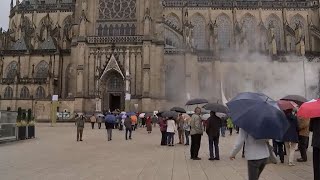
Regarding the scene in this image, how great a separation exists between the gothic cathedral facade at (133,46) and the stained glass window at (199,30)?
17cm

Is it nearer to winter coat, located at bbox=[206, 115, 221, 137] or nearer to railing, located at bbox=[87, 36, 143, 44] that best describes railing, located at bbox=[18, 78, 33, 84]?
railing, located at bbox=[87, 36, 143, 44]

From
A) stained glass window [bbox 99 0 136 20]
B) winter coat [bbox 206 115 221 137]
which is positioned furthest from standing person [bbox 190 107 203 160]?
stained glass window [bbox 99 0 136 20]

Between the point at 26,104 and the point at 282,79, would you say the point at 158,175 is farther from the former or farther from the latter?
the point at 282,79

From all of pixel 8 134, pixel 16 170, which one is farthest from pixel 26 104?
pixel 16 170

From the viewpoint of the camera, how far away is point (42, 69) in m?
54.7

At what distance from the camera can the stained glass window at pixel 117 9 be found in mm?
48000

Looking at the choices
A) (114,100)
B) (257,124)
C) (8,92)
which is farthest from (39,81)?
(257,124)

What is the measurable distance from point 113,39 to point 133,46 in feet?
9.04

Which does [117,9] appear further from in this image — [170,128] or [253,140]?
[253,140]

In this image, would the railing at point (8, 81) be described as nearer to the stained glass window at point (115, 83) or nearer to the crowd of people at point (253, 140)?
the stained glass window at point (115, 83)

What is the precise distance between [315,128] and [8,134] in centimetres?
1808

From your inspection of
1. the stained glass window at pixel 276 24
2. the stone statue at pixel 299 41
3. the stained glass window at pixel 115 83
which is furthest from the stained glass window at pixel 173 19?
the stone statue at pixel 299 41

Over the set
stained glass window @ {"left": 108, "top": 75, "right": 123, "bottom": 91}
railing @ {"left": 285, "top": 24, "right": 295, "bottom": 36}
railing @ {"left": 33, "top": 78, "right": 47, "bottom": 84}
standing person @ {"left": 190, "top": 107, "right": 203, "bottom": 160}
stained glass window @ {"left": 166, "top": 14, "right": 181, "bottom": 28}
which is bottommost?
standing person @ {"left": 190, "top": 107, "right": 203, "bottom": 160}

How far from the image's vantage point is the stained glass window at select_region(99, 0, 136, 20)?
48000 millimetres
